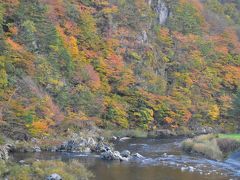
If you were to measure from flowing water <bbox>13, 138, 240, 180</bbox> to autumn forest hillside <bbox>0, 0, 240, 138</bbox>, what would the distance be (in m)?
8.49

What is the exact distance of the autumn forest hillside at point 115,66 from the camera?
47750 millimetres

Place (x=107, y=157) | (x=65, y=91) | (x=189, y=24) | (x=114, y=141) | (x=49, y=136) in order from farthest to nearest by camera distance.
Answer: (x=189, y=24)
(x=65, y=91)
(x=114, y=141)
(x=49, y=136)
(x=107, y=157)

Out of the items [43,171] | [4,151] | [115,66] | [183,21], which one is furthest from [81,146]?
[183,21]

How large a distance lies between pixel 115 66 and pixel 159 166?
31184 mm

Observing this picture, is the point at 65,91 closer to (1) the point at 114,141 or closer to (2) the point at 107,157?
(1) the point at 114,141

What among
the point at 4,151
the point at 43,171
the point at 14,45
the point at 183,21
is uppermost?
the point at 183,21

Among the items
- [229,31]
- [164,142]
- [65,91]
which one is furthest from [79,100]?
[229,31]

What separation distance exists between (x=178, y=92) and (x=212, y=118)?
599 cm

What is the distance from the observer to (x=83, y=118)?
51250mm

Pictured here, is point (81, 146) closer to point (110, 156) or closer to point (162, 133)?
point (110, 156)

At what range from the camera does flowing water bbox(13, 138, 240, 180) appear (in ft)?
98.5

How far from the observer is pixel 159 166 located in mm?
33844

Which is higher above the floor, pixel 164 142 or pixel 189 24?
pixel 189 24

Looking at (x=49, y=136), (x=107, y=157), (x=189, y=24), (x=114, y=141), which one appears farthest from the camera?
(x=189, y=24)
